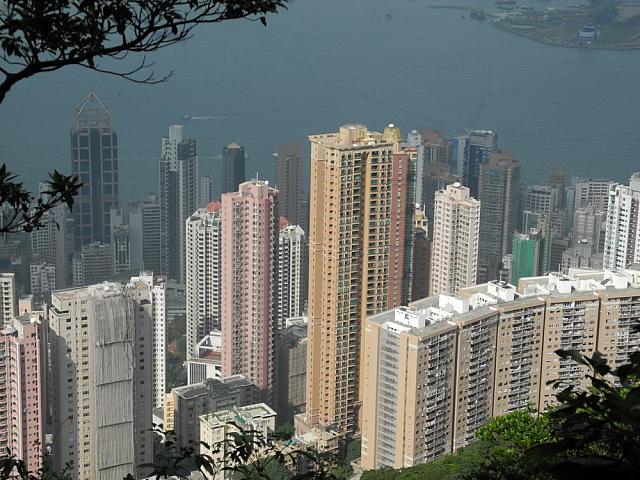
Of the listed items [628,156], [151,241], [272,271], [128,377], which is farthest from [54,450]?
[628,156]

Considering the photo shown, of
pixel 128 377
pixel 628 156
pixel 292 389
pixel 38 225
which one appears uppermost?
pixel 38 225

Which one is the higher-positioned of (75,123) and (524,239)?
(75,123)

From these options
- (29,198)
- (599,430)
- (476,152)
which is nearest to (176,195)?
(476,152)

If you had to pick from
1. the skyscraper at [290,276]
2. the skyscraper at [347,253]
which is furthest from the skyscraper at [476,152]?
the skyscraper at [347,253]

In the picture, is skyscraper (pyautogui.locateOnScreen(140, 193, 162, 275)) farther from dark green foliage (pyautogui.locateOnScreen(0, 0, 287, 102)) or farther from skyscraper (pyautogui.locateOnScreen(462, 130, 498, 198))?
dark green foliage (pyautogui.locateOnScreen(0, 0, 287, 102))

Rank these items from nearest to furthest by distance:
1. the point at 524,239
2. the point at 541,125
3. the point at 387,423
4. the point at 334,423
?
the point at 387,423 < the point at 334,423 < the point at 524,239 < the point at 541,125

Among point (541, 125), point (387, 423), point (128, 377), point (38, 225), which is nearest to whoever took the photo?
point (38, 225)

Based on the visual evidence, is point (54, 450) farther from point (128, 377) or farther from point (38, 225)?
point (38, 225)

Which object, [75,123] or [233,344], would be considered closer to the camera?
[233,344]
